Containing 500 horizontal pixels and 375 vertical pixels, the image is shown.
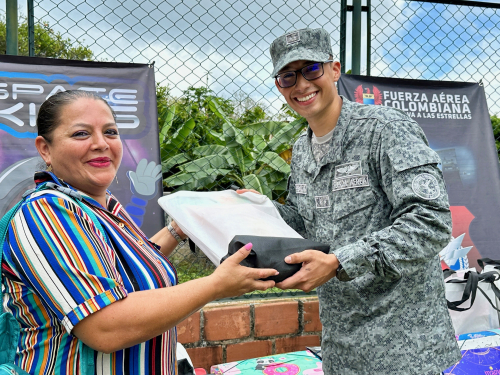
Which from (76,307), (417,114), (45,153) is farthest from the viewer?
(417,114)

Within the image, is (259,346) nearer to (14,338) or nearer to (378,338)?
(378,338)

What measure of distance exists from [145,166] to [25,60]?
93 cm

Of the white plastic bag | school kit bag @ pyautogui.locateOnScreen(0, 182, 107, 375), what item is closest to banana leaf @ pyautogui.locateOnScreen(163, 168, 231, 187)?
the white plastic bag

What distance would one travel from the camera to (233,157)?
189 inches

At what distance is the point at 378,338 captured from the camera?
1603mm

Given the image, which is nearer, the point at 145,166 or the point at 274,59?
the point at 274,59

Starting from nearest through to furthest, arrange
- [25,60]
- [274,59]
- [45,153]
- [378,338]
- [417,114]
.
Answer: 1. [45,153]
2. [378,338]
3. [274,59]
4. [25,60]
5. [417,114]

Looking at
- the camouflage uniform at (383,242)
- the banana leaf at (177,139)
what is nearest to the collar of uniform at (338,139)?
the camouflage uniform at (383,242)

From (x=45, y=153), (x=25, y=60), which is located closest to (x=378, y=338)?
(x=45, y=153)

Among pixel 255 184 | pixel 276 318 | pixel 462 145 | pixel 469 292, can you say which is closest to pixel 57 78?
pixel 276 318

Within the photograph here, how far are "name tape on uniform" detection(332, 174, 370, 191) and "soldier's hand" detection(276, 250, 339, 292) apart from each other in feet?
1.19

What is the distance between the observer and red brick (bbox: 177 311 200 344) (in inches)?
95.6

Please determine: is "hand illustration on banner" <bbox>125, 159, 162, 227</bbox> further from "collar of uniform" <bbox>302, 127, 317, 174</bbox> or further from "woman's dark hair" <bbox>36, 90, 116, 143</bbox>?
"woman's dark hair" <bbox>36, 90, 116, 143</bbox>

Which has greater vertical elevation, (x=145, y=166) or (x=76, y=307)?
(x=145, y=166)
